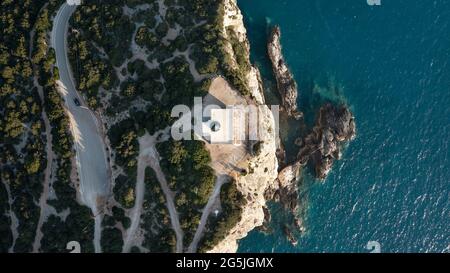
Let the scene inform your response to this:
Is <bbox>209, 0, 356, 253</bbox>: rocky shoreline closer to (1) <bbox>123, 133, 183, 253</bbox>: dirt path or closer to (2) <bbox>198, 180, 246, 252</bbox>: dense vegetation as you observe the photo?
(2) <bbox>198, 180, 246, 252</bbox>: dense vegetation

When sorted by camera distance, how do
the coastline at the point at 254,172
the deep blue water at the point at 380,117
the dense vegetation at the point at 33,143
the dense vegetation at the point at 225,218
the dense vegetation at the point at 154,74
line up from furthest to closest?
the deep blue water at the point at 380,117
the coastline at the point at 254,172
the dense vegetation at the point at 33,143
the dense vegetation at the point at 154,74
the dense vegetation at the point at 225,218

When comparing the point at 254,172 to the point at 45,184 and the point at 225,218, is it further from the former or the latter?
the point at 45,184

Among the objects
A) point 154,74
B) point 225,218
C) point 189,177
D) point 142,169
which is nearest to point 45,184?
point 142,169

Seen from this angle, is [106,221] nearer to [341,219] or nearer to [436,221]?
[341,219]

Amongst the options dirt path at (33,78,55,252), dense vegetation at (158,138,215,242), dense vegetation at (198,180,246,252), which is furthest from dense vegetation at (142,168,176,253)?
dirt path at (33,78,55,252)

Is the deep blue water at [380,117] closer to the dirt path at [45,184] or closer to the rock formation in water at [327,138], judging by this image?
the rock formation in water at [327,138]

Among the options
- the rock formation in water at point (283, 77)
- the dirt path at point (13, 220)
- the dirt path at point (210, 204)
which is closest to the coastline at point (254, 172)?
the dirt path at point (210, 204)
